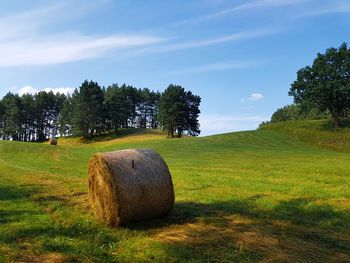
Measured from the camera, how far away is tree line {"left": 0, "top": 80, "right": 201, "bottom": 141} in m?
102

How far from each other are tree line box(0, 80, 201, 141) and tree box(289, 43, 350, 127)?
3970cm

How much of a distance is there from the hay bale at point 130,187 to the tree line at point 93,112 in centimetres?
8649

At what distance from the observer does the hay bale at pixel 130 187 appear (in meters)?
9.96

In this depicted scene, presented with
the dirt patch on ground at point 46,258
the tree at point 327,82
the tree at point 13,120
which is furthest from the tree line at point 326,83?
the tree at point 13,120

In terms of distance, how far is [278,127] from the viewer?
68.0 m

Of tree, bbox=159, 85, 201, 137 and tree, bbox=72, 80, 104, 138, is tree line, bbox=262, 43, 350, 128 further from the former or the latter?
tree, bbox=72, 80, 104, 138

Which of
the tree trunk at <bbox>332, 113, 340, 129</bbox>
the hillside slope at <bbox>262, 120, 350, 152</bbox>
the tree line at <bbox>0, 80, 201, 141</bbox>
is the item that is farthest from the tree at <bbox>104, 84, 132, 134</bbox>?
the tree trunk at <bbox>332, 113, 340, 129</bbox>

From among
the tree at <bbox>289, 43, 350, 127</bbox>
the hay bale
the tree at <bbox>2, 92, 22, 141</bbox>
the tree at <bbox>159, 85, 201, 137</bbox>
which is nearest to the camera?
the hay bale

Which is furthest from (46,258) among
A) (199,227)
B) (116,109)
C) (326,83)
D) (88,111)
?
(116,109)

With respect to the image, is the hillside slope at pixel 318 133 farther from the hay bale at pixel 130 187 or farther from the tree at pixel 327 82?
the hay bale at pixel 130 187

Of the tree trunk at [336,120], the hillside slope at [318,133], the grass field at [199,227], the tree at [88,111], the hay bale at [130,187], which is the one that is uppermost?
the tree at [88,111]

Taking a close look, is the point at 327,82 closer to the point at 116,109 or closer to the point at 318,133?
the point at 318,133

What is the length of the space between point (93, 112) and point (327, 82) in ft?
192

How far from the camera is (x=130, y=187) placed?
10078 millimetres
